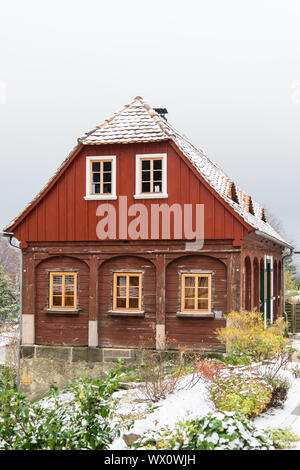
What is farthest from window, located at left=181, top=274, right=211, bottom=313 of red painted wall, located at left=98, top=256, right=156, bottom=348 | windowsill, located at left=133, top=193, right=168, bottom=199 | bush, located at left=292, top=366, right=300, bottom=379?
bush, located at left=292, top=366, right=300, bottom=379

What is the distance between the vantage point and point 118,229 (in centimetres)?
1723

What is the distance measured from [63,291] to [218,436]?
1146 centimetres

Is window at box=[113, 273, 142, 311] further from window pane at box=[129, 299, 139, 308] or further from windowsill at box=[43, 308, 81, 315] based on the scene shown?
windowsill at box=[43, 308, 81, 315]

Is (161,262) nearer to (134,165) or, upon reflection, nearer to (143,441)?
(134,165)

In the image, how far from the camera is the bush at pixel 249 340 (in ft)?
46.9

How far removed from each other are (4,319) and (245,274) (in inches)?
925

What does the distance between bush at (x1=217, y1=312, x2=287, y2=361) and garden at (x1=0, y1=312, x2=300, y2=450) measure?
25 millimetres

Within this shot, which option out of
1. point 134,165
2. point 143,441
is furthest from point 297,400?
point 134,165

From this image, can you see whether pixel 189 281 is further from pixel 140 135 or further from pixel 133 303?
pixel 140 135

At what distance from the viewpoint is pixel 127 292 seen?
17.3 meters

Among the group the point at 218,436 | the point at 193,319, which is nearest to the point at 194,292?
the point at 193,319

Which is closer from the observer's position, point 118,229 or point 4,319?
point 118,229

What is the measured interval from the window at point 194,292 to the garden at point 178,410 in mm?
1289

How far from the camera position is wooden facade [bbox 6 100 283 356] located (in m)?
16.5
